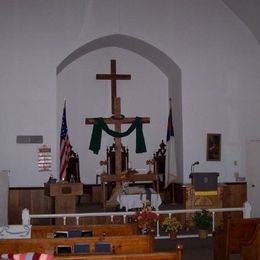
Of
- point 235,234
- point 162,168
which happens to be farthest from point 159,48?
point 235,234

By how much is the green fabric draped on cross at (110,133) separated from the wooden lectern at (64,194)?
3043mm

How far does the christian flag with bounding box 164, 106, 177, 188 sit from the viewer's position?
1362 centimetres

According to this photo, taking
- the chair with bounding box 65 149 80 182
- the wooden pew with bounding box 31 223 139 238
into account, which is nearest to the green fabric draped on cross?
the chair with bounding box 65 149 80 182

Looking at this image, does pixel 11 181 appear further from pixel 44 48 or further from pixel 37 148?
pixel 44 48

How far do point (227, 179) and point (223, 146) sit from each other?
0.90 metres

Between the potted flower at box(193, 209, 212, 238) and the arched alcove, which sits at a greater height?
the arched alcove

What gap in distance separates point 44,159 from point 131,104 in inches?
148

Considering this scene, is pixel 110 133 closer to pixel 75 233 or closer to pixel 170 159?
pixel 170 159

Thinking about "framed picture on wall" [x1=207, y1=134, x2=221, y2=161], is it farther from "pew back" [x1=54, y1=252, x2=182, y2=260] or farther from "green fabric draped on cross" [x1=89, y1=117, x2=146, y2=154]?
"pew back" [x1=54, y1=252, x2=182, y2=260]

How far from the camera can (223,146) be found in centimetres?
1381

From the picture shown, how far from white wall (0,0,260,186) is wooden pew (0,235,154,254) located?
23.4 feet

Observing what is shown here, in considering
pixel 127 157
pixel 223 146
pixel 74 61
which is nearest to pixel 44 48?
pixel 74 61

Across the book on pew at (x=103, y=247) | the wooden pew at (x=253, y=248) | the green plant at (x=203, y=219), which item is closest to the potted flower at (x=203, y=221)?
the green plant at (x=203, y=219)

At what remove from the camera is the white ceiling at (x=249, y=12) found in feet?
44.0
